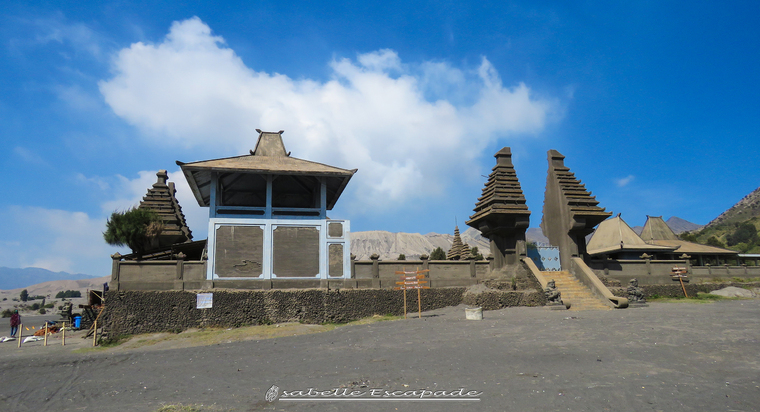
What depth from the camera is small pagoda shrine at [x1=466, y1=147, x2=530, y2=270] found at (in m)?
23.8

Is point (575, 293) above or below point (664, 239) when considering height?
below

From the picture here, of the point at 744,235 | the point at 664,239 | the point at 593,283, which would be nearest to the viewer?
the point at 593,283

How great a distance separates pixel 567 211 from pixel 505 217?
4243mm

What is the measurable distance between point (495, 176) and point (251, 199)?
613 inches

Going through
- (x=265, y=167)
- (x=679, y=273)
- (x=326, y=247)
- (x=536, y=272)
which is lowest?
(x=679, y=273)

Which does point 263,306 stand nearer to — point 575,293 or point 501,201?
point 501,201

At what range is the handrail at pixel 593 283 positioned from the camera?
19.6m

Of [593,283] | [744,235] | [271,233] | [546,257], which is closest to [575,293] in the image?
[593,283]

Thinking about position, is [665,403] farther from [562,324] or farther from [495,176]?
[495,176]

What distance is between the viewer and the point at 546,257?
25.4 metres

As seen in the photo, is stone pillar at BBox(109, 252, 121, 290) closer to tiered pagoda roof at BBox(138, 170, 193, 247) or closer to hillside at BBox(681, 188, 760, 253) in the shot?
tiered pagoda roof at BBox(138, 170, 193, 247)

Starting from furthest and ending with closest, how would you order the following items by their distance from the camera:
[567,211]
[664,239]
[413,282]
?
[664,239]
[567,211]
[413,282]

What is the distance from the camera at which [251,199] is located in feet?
89.6

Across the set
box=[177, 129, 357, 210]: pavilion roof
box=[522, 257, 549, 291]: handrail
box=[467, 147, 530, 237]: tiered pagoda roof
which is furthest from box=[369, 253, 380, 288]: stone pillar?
box=[522, 257, 549, 291]: handrail
